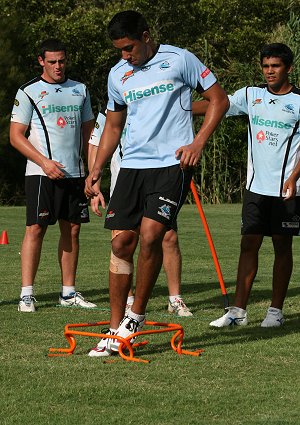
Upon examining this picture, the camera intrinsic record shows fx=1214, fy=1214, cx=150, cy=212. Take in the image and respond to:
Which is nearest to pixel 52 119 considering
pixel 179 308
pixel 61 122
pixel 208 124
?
pixel 61 122

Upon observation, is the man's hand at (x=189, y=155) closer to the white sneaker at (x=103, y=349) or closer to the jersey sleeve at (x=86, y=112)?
the white sneaker at (x=103, y=349)

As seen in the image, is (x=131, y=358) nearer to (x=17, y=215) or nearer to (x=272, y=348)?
(x=272, y=348)

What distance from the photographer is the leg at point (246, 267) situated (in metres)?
8.59

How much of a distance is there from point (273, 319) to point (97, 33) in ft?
109

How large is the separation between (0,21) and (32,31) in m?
2.79

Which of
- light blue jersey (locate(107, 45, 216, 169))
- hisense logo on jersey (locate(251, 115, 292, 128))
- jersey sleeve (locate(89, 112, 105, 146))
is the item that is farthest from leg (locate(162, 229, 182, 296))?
light blue jersey (locate(107, 45, 216, 169))

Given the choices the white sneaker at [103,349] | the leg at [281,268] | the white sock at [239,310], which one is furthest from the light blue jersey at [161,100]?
the white sock at [239,310]

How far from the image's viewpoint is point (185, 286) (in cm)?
1121

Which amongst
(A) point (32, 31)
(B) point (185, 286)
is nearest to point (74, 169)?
(B) point (185, 286)

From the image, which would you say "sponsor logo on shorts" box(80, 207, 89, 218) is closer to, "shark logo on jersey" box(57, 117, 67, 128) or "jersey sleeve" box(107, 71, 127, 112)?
"shark logo on jersey" box(57, 117, 67, 128)

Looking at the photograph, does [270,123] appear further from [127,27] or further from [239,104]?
[127,27]

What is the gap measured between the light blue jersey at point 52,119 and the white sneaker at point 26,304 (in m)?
1.04

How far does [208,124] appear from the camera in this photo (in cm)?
718

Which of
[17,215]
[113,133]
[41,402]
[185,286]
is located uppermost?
[113,133]
